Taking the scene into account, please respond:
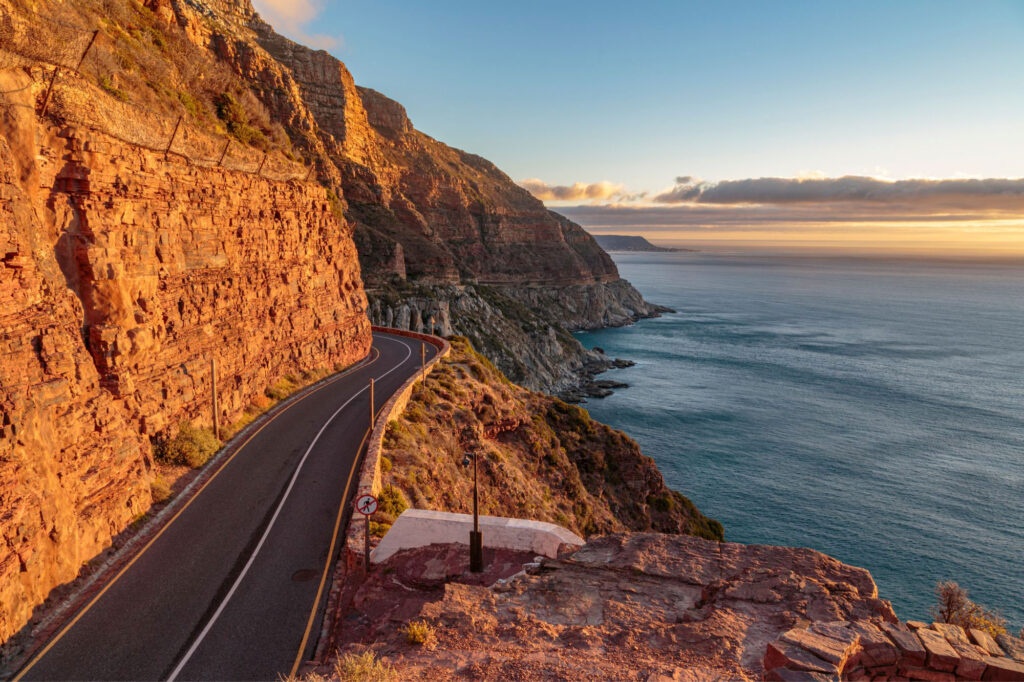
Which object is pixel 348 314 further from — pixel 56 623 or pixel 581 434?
pixel 56 623

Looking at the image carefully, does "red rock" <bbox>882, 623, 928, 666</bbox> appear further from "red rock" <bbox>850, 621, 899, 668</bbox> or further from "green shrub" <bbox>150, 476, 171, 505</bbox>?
"green shrub" <bbox>150, 476, 171, 505</bbox>

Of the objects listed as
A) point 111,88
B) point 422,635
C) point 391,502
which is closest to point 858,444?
point 391,502

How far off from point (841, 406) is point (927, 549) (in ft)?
A: 128

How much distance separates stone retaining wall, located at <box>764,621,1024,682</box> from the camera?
9.37 metres

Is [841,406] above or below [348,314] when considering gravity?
below

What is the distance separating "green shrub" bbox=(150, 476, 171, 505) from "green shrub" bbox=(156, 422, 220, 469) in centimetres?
184

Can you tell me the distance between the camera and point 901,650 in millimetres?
9867

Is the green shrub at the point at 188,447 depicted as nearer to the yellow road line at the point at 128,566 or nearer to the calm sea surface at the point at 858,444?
the yellow road line at the point at 128,566

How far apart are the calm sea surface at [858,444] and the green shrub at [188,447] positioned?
39436mm

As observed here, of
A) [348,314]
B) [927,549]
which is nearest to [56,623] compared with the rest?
[348,314]

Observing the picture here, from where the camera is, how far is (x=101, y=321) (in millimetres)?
18750

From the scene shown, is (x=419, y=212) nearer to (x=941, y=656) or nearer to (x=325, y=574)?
(x=325, y=574)

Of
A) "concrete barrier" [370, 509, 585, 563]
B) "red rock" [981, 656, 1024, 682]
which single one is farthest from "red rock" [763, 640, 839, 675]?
"concrete barrier" [370, 509, 585, 563]

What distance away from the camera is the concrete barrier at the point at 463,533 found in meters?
15.4
